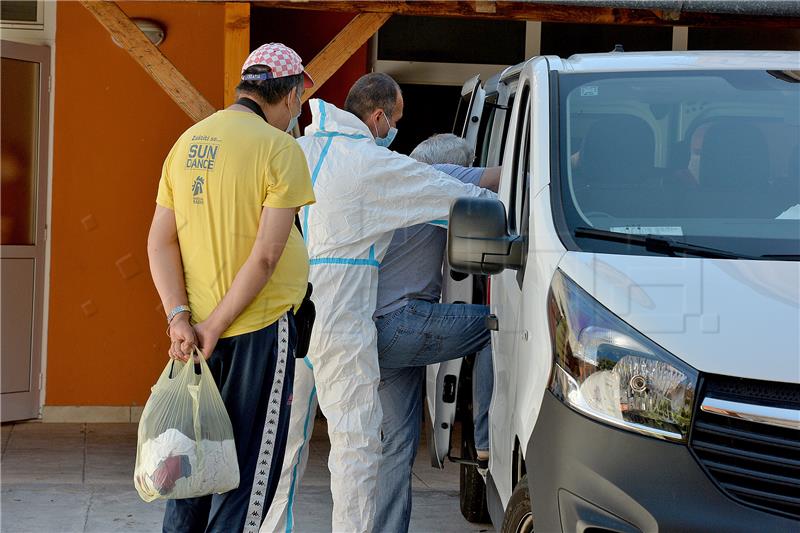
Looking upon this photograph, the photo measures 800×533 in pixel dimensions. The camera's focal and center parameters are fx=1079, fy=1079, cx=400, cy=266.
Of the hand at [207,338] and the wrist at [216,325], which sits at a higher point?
the wrist at [216,325]

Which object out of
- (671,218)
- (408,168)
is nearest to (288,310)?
(408,168)

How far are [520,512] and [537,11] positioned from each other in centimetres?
382

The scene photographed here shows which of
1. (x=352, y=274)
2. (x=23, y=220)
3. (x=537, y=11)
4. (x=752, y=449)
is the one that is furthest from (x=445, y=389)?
(x=23, y=220)

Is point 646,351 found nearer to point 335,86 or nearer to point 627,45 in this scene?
point 335,86

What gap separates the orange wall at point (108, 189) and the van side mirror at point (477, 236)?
5.26 m

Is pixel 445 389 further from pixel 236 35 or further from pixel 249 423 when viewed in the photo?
pixel 236 35

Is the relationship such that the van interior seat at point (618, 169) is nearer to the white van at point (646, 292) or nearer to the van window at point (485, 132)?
the white van at point (646, 292)

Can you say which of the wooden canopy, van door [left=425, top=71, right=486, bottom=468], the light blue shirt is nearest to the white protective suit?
the light blue shirt

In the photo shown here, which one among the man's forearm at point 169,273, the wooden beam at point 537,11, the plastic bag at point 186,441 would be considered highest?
the wooden beam at point 537,11

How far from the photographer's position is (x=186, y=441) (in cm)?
321

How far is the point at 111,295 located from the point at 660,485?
630cm

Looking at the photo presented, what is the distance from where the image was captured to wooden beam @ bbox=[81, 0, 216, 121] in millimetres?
5965

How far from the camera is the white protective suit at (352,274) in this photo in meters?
4.14

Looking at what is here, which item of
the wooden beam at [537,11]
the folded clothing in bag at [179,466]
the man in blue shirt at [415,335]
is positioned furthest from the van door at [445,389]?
the wooden beam at [537,11]
